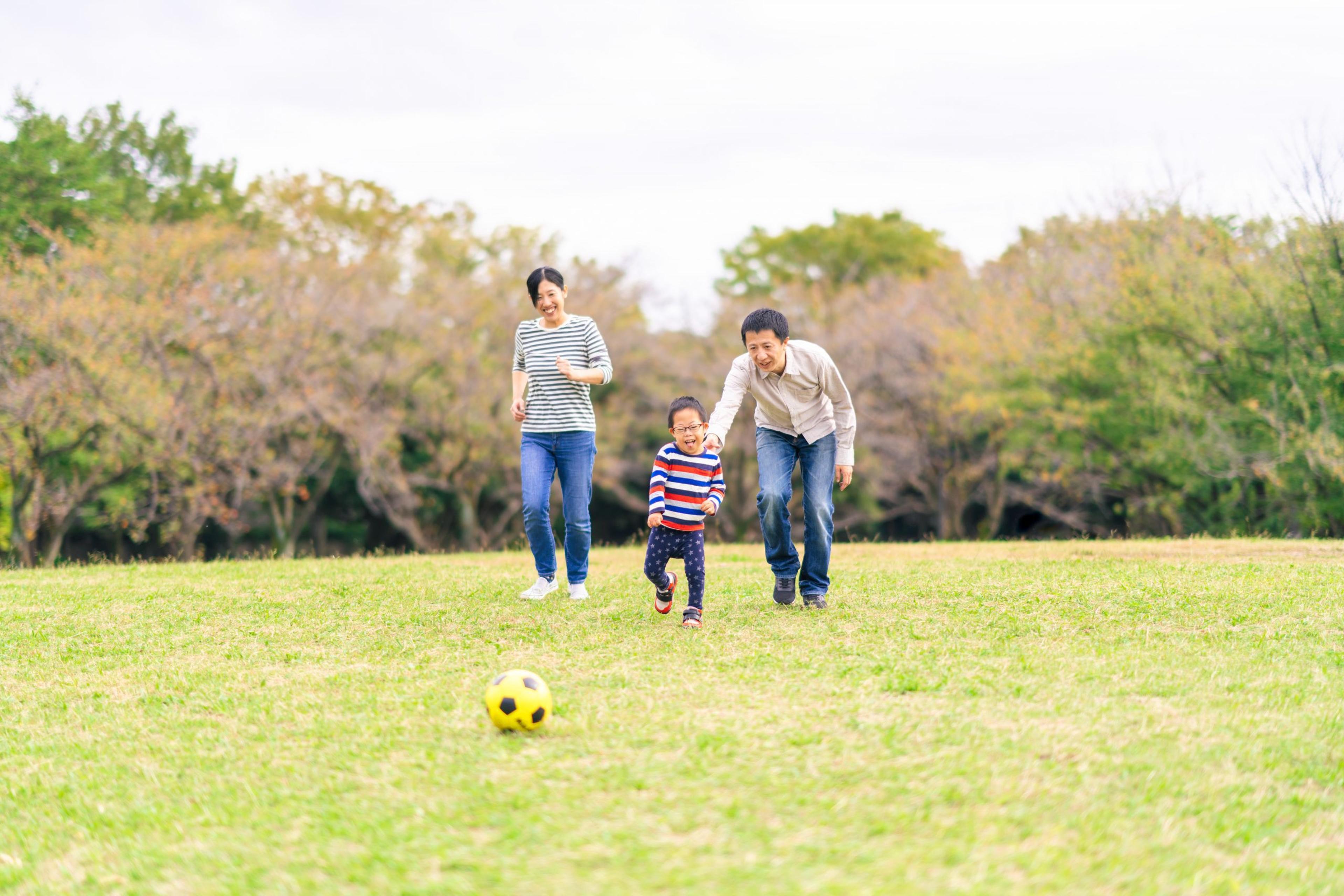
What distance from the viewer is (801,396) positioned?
6.95m

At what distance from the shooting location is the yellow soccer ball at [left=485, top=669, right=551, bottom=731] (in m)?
4.30

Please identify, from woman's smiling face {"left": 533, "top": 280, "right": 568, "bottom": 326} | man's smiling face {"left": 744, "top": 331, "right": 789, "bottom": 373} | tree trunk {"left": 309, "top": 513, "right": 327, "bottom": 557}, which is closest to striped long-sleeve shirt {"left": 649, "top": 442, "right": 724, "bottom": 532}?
man's smiling face {"left": 744, "top": 331, "right": 789, "bottom": 373}

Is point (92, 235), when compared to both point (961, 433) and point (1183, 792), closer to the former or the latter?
point (961, 433)

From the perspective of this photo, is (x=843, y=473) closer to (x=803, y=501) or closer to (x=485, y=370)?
(x=803, y=501)

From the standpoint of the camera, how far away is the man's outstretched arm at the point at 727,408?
629 cm

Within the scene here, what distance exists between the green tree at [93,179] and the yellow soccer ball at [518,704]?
2550 centimetres

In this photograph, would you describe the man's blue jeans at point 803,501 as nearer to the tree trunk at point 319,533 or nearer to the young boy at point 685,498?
the young boy at point 685,498

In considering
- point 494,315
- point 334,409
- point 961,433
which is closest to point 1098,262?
point 961,433

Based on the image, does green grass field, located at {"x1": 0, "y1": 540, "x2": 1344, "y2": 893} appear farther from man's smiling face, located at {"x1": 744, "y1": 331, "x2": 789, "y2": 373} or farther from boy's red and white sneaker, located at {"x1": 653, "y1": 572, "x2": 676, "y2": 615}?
man's smiling face, located at {"x1": 744, "y1": 331, "x2": 789, "y2": 373}

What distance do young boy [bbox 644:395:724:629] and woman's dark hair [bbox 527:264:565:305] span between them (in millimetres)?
1403

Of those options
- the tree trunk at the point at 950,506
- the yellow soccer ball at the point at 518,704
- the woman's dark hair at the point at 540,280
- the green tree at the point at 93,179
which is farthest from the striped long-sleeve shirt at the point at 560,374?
the tree trunk at the point at 950,506

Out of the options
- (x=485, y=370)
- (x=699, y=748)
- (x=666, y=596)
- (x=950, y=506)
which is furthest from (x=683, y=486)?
(x=950, y=506)

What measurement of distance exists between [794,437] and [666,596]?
133cm

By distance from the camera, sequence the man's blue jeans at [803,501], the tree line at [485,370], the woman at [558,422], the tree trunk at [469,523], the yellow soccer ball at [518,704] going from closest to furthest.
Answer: the yellow soccer ball at [518,704] → the man's blue jeans at [803,501] → the woman at [558,422] → the tree line at [485,370] → the tree trunk at [469,523]
